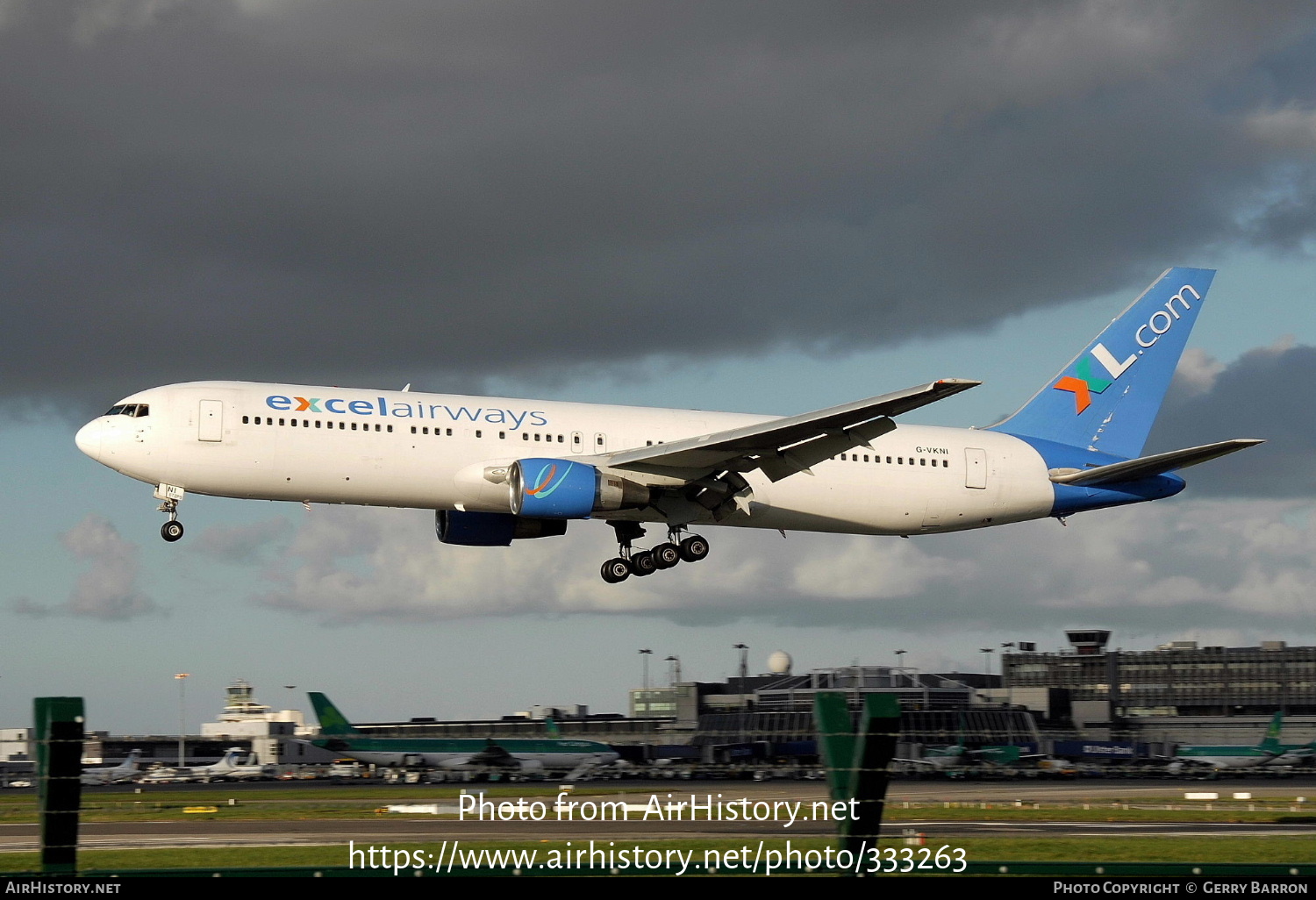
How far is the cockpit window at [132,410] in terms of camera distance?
1519 inches

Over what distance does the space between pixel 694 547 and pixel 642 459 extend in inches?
212

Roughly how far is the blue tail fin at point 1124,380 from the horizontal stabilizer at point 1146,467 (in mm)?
1784

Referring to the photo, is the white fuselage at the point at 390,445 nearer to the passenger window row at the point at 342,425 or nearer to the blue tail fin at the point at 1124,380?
the passenger window row at the point at 342,425

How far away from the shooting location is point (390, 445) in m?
38.7

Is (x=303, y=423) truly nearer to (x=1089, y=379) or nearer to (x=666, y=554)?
(x=666, y=554)

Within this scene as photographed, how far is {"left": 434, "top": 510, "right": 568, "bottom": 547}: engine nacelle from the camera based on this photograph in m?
43.9

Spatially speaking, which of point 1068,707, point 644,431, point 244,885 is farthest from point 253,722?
point 244,885

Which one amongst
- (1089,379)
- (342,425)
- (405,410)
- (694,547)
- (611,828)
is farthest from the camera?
(1089,379)

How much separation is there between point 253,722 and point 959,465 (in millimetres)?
93123

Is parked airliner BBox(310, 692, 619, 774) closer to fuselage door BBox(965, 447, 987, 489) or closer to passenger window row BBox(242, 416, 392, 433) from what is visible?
fuselage door BBox(965, 447, 987, 489)

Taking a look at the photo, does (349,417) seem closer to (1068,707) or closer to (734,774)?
(734,774)

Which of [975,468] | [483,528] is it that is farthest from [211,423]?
[975,468]

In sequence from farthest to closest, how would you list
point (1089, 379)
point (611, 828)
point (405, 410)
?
point (1089, 379) < point (405, 410) < point (611, 828)

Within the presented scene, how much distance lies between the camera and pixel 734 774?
60188 mm
